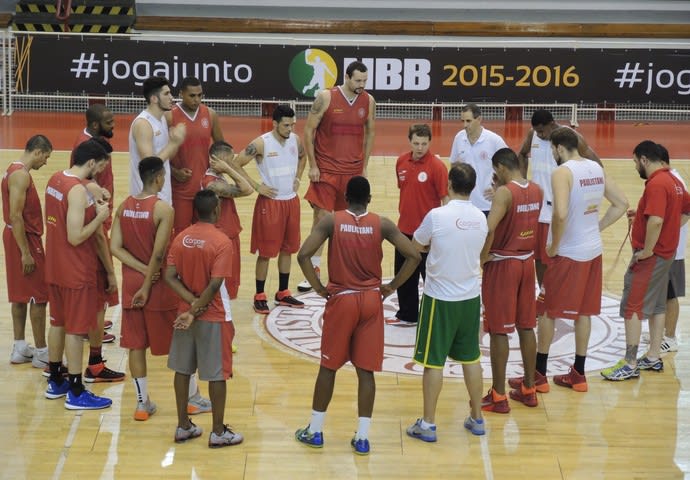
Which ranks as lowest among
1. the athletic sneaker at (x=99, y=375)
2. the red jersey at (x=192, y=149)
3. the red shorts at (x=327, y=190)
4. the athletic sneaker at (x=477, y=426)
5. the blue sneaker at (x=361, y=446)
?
the blue sneaker at (x=361, y=446)

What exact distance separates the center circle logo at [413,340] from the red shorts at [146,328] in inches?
64.8

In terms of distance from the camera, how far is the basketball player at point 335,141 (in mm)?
9758

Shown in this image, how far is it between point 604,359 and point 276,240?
→ 119 inches

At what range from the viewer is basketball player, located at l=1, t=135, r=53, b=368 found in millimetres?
7609

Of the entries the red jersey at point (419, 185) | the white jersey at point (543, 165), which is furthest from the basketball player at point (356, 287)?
the white jersey at point (543, 165)

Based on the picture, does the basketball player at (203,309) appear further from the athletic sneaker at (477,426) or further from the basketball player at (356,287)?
the athletic sneaker at (477,426)

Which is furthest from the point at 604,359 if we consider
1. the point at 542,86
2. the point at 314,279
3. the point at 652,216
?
the point at 542,86

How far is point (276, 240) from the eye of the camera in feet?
31.0

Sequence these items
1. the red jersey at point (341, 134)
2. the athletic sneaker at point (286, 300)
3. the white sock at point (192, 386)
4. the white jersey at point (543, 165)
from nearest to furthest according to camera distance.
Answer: the white sock at point (192, 386) < the white jersey at point (543, 165) < the athletic sneaker at point (286, 300) < the red jersey at point (341, 134)

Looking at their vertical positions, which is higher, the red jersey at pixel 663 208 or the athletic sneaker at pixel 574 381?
the red jersey at pixel 663 208

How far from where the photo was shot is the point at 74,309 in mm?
7270

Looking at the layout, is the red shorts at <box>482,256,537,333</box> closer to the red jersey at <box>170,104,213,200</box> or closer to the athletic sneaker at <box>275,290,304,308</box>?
the athletic sneaker at <box>275,290,304,308</box>

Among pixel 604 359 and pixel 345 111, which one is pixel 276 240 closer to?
pixel 345 111

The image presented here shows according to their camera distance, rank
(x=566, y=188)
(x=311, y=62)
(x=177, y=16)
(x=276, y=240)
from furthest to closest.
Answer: (x=177, y=16), (x=311, y=62), (x=276, y=240), (x=566, y=188)
